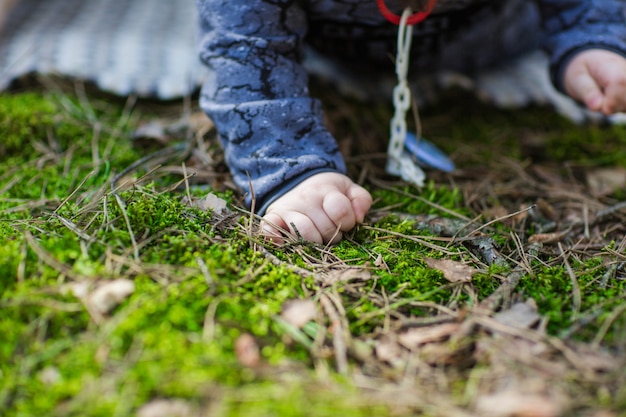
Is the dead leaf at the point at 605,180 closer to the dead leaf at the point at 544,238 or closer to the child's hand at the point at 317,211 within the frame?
the dead leaf at the point at 544,238

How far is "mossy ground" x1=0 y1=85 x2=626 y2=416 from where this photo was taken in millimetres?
703

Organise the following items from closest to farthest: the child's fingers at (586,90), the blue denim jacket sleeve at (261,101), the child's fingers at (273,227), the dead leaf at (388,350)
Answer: the dead leaf at (388,350) → the child's fingers at (273,227) → the blue denim jacket sleeve at (261,101) → the child's fingers at (586,90)

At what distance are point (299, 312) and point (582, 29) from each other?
4.38 ft

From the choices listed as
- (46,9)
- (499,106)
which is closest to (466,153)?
(499,106)

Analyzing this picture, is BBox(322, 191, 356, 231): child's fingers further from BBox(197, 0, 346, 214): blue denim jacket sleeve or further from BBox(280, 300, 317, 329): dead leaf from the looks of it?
BBox(280, 300, 317, 329): dead leaf

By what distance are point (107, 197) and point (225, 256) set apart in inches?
12.1

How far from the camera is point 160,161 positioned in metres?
1.40

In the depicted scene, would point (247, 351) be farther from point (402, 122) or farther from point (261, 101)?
point (402, 122)

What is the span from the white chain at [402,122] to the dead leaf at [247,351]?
0.73m

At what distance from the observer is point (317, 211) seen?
1.11 m

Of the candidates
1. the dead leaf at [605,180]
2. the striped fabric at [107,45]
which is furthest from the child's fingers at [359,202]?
the striped fabric at [107,45]

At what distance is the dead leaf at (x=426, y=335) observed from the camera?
817 millimetres

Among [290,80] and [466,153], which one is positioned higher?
[290,80]

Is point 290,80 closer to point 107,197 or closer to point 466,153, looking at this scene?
point 107,197
